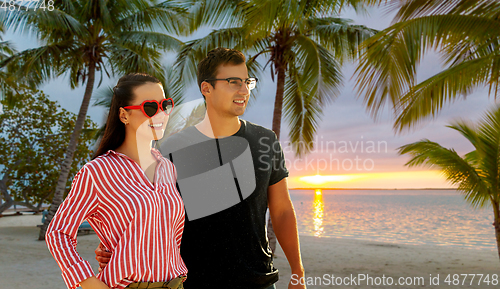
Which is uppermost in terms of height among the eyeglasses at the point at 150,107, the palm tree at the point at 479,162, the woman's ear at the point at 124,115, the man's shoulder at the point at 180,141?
the eyeglasses at the point at 150,107

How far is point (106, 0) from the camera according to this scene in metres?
12.6

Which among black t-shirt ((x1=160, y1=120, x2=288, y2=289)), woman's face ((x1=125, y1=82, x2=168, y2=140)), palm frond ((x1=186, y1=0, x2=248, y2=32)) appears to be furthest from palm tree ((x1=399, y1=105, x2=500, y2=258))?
woman's face ((x1=125, y1=82, x2=168, y2=140))

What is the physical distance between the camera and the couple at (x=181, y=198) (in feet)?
4.25

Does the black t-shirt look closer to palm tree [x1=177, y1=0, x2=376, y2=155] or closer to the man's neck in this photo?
the man's neck

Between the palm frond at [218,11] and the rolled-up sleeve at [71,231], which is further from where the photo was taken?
the palm frond at [218,11]

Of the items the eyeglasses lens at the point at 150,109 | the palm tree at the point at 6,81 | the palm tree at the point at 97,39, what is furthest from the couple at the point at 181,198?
the palm tree at the point at 6,81

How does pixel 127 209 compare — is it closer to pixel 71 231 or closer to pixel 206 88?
pixel 71 231

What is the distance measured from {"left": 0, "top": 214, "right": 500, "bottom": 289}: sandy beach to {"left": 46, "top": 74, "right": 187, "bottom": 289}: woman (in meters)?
7.28

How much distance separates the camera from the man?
6.10 feet

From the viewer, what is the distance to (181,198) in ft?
5.29

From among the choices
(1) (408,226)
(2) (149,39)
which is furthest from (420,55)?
(1) (408,226)

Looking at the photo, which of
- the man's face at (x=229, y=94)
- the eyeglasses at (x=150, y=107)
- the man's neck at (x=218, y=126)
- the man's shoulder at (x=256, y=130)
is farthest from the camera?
the man's shoulder at (x=256, y=130)

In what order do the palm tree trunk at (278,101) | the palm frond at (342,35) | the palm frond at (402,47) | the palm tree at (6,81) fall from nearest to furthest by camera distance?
1. the palm frond at (402,47)
2. the palm frond at (342,35)
3. the palm tree trunk at (278,101)
4. the palm tree at (6,81)

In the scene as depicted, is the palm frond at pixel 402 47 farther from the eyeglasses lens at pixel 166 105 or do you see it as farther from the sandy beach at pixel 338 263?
the sandy beach at pixel 338 263
